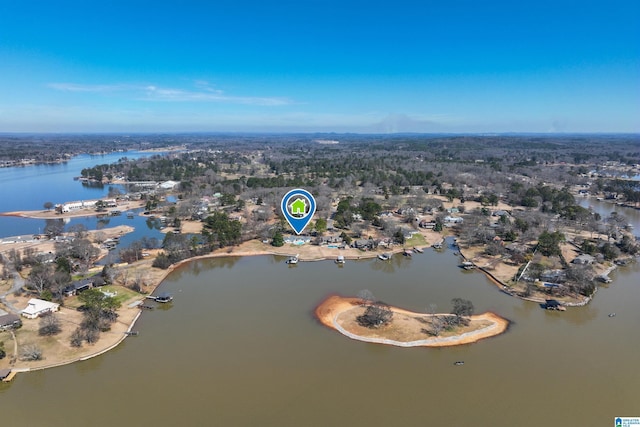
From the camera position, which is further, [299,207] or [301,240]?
[301,240]

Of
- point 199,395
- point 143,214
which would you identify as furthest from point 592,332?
point 143,214

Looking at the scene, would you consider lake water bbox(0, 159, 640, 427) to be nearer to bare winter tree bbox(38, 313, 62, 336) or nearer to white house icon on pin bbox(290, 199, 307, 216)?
bare winter tree bbox(38, 313, 62, 336)

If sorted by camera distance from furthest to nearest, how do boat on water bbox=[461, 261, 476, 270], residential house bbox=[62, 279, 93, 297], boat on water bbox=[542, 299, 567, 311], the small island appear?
→ 1. boat on water bbox=[461, 261, 476, 270]
2. residential house bbox=[62, 279, 93, 297]
3. boat on water bbox=[542, 299, 567, 311]
4. the small island

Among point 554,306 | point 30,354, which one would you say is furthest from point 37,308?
point 554,306

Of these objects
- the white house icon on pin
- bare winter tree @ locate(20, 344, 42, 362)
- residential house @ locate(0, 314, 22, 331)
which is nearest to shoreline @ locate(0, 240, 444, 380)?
bare winter tree @ locate(20, 344, 42, 362)

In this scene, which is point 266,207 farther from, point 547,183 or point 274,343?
point 547,183

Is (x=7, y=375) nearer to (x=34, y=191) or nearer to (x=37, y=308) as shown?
(x=37, y=308)
